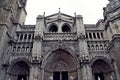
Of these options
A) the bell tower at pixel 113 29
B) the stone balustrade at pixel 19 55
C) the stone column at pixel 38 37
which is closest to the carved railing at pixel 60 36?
the stone column at pixel 38 37

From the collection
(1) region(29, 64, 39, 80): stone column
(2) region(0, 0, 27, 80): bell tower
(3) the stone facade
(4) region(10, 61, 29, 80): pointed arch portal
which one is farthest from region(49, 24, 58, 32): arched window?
(1) region(29, 64, 39, 80): stone column

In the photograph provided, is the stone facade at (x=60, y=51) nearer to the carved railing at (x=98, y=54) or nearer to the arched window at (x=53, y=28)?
the carved railing at (x=98, y=54)

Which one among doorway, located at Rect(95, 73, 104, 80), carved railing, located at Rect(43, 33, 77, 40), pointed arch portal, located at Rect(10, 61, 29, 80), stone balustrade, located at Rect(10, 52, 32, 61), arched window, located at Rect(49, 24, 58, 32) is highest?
arched window, located at Rect(49, 24, 58, 32)

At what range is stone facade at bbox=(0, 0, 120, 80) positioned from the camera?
19.1 meters

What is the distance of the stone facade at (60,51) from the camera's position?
19109 mm

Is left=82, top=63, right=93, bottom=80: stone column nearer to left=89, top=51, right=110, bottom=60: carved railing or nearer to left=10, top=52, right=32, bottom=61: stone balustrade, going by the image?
left=89, top=51, right=110, bottom=60: carved railing

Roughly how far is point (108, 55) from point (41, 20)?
1321cm

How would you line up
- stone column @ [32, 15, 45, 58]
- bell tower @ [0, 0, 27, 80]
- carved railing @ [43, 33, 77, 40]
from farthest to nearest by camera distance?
carved railing @ [43, 33, 77, 40]
stone column @ [32, 15, 45, 58]
bell tower @ [0, 0, 27, 80]

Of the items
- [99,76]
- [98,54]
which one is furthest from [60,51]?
A: [99,76]

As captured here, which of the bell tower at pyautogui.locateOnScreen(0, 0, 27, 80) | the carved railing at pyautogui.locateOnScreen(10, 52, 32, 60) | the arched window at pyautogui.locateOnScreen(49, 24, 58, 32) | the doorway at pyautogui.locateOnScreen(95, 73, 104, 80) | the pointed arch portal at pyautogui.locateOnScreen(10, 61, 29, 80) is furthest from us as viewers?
the arched window at pyautogui.locateOnScreen(49, 24, 58, 32)

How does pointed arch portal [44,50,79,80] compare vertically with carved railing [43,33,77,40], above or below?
below

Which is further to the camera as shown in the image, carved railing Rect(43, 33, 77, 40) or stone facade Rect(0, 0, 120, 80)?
carved railing Rect(43, 33, 77, 40)

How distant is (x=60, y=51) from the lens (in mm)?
21562

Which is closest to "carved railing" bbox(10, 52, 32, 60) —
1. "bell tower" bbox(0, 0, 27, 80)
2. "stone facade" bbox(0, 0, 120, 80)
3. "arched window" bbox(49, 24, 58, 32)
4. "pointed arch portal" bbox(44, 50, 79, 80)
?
"stone facade" bbox(0, 0, 120, 80)
